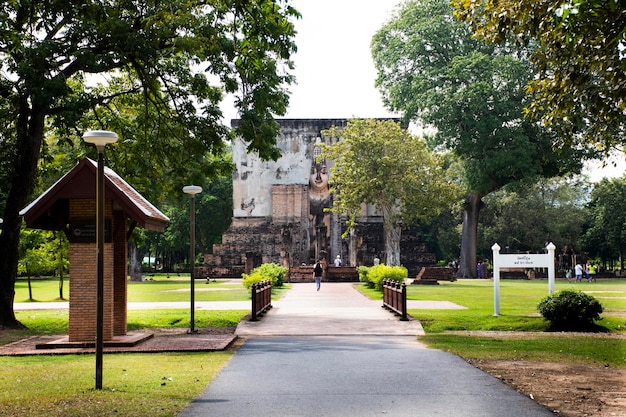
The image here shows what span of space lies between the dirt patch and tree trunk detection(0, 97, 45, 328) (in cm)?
1192

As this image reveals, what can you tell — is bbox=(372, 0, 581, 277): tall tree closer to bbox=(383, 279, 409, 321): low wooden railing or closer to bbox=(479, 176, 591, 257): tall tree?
bbox=(479, 176, 591, 257): tall tree

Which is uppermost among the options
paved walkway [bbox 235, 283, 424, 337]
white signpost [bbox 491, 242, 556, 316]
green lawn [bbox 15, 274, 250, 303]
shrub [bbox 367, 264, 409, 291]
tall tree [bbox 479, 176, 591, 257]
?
tall tree [bbox 479, 176, 591, 257]

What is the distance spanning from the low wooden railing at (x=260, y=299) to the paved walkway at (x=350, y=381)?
1.72 metres

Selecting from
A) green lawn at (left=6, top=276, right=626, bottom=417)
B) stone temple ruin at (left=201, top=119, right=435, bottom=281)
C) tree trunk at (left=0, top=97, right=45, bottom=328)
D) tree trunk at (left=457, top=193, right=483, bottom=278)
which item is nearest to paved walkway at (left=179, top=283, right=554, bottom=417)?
green lawn at (left=6, top=276, right=626, bottom=417)

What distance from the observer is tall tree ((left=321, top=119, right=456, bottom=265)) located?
42.1 metres

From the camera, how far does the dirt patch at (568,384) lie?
319 inches

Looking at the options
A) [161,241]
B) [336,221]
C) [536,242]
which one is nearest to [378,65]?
[336,221]

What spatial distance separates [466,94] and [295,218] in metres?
19.8

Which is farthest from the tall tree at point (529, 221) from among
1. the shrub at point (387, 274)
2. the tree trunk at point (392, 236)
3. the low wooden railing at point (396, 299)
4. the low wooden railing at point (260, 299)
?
the low wooden railing at point (260, 299)

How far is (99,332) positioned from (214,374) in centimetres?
164

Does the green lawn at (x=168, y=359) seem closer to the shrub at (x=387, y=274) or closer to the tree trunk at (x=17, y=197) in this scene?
the tree trunk at (x=17, y=197)

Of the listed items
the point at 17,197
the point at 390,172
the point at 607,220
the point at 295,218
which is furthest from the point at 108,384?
the point at 607,220

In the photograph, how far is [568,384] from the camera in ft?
31.8

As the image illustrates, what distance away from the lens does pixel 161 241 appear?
70938 mm
